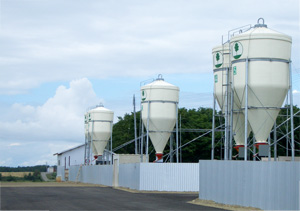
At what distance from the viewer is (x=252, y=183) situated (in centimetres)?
2588

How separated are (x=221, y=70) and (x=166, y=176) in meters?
10.3

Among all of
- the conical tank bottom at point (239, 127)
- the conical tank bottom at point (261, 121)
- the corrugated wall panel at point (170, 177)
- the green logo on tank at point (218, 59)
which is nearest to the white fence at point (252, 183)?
the conical tank bottom at point (261, 121)

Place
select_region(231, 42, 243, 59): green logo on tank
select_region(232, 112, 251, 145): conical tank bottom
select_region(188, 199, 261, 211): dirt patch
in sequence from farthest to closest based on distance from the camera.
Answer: select_region(232, 112, 251, 145): conical tank bottom < select_region(231, 42, 243, 59): green logo on tank < select_region(188, 199, 261, 211): dirt patch

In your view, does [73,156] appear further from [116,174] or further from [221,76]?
[221,76]

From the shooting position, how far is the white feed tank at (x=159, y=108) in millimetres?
48838

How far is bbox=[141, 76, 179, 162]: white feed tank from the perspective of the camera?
48.8 metres

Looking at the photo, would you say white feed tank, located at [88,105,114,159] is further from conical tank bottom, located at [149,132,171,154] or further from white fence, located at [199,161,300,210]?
white fence, located at [199,161,300,210]

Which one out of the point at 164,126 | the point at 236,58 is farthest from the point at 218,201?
the point at 164,126

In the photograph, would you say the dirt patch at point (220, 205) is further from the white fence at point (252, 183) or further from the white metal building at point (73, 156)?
the white metal building at point (73, 156)

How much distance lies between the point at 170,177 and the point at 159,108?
7597mm

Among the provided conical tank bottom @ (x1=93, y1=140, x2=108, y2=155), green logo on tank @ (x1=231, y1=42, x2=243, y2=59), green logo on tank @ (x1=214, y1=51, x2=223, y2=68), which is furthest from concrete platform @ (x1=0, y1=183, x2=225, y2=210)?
conical tank bottom @ (x1=93, y1=140, x2=108, y2=155)

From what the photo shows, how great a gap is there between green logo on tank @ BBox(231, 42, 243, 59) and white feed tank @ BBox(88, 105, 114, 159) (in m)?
38.5

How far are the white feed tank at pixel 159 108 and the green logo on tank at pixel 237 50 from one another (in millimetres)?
17739

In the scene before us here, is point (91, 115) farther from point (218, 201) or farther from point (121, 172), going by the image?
point (218, 201)
